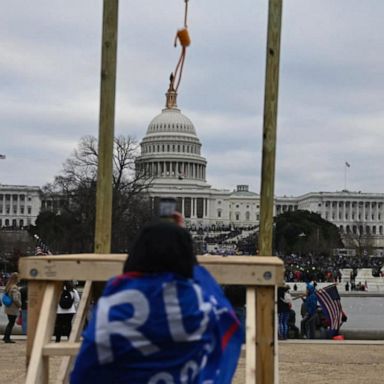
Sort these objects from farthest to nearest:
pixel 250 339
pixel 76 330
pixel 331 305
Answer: pixel 331 305 < pixel 76 330 < pixel 250 339

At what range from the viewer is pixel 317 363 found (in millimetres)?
11992

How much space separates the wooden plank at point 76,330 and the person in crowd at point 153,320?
181 cm

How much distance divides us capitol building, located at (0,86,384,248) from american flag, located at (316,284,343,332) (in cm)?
10775

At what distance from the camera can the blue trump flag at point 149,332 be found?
Answer: 3617 millimetres

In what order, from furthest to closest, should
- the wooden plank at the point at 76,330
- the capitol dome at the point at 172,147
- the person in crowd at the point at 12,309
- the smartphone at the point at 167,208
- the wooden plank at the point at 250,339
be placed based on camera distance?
the capitol dome at the point at 172,147 < the person in crowd at the point at 12,309 < the wooden plank at the point at 76,330 < the wooden plank at the point at 250,339 < the smartphone at the point at 167,208

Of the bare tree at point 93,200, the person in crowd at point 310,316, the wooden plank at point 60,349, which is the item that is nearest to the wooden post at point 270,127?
the wooden plank at point 60,349

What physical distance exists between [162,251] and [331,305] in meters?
14.0

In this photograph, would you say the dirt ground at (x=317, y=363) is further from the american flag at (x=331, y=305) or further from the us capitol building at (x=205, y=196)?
the us capitol building at (x=205, y=196)

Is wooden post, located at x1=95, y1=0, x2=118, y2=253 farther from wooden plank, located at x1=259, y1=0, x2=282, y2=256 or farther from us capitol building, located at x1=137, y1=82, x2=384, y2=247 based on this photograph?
us capitol building, located at x1=137, y1=82, x2=384, y2=247

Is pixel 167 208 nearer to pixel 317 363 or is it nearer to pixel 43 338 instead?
pixel 43 338

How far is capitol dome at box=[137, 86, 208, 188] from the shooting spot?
459 feet

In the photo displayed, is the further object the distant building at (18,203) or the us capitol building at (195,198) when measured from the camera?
the distant building at (18,203)

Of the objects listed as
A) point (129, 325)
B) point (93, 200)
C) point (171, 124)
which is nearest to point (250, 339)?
point (129, 325)

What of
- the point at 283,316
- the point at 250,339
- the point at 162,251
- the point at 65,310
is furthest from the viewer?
the point at 283,316
